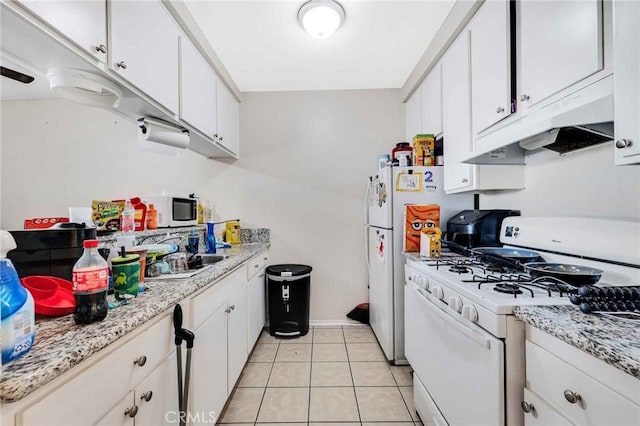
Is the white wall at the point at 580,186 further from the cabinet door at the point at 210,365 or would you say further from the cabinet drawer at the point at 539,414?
the cabinet door at the point at 210,365

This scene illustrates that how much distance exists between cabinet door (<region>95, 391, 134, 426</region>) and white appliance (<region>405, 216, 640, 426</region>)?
112 cm

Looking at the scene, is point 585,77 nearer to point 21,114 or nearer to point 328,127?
point 328,127

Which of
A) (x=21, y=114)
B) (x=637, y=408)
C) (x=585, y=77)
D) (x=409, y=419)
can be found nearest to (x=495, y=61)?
(x=585, y=77)

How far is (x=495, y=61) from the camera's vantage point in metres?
1.44

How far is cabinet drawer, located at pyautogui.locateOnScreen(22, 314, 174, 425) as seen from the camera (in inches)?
21.7

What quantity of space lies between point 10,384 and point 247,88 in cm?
288

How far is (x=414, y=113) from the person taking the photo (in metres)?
2.62

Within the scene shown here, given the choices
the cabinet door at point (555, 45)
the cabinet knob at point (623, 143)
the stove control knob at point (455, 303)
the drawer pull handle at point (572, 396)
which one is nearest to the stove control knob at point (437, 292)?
the stove control knob at point (455, 303)

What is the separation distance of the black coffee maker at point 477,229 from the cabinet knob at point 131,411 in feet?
5.76

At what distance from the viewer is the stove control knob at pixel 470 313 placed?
0.95 meters

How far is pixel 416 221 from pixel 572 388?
4.37 ft

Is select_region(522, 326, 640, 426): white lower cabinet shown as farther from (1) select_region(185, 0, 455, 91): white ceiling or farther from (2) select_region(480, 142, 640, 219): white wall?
(1) select_region(185, 0, 455, 91): white ceiling

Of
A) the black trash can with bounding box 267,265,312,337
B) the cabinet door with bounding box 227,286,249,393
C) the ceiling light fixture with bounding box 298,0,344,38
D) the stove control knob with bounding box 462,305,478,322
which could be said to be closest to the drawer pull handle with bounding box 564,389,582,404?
the stove control knob with bounding box 462,305,478,322

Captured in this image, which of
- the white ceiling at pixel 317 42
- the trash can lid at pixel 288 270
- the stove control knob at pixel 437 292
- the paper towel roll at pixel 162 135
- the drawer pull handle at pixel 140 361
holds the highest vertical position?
the white ceiling at pixel 317 42
